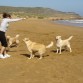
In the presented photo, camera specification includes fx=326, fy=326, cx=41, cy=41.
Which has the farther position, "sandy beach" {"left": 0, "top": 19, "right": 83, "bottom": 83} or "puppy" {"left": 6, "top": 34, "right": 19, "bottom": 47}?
"puppy" {"left": 6, "top": 34, "right": 19, "bottom": 47}

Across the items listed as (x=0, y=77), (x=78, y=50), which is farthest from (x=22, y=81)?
(x=78, y=50)

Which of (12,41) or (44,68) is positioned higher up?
(44,68)

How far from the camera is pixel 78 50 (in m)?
14.9

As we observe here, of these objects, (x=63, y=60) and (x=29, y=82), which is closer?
(x=29, y=82)

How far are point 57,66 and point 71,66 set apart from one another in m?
0.47

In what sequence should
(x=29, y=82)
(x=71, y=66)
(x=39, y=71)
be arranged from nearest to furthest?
(x=29, y=82) → (x=39, y=71) → (x=71, y=66)

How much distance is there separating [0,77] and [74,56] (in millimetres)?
4380

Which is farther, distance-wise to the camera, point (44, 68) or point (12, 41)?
point (12, 41)

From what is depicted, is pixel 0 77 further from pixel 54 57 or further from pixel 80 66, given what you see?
pixel 54 57

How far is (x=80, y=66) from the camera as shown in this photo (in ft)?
35.9

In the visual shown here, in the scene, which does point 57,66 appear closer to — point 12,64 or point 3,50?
point 12,64

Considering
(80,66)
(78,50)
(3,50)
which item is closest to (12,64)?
(3,50)

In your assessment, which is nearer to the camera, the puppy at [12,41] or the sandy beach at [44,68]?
the sandy beach at [44,68]

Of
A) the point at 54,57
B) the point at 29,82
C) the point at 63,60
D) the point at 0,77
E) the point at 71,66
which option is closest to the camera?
the point at 29,82
